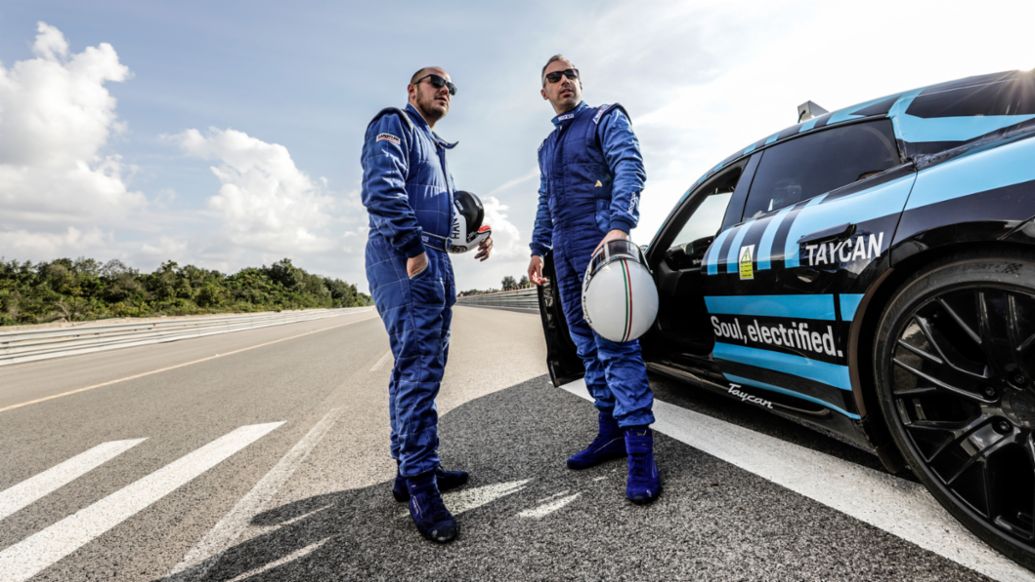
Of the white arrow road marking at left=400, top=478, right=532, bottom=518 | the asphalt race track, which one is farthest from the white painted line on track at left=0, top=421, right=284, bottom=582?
the white arrow road marking at left=400, top=478, right=532, bottom=518

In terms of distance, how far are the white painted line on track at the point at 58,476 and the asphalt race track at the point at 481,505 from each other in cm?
2

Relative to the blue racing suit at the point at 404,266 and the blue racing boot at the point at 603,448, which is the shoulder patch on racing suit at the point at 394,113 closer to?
the blue racing suit at the point at 404,266

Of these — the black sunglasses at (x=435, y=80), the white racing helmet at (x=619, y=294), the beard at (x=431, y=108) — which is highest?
the black sunglasses at (x=435, y=80)

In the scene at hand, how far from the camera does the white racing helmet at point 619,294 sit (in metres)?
2.02

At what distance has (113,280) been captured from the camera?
132 ft

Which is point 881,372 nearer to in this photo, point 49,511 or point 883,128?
point 883,128

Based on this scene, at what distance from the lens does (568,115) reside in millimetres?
2473

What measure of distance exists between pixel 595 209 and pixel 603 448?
1215 mm

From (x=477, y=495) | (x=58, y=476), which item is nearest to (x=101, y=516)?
(x=58, y=476)

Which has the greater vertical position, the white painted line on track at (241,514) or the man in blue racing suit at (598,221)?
the man in blue racing suit at (598,221)

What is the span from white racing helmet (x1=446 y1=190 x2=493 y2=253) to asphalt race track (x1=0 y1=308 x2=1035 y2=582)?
3.88 ft

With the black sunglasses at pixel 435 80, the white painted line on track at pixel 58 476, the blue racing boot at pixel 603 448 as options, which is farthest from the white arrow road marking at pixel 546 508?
the white painted line on track at pixel 58 476

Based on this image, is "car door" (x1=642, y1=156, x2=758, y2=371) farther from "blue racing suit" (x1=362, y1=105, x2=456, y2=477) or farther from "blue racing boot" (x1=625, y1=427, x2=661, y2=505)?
"blue racing suit" (x1=362, y1=105, x2=456, y2=477)

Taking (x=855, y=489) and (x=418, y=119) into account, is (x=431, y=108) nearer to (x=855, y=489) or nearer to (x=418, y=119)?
(x=418, y=119)
